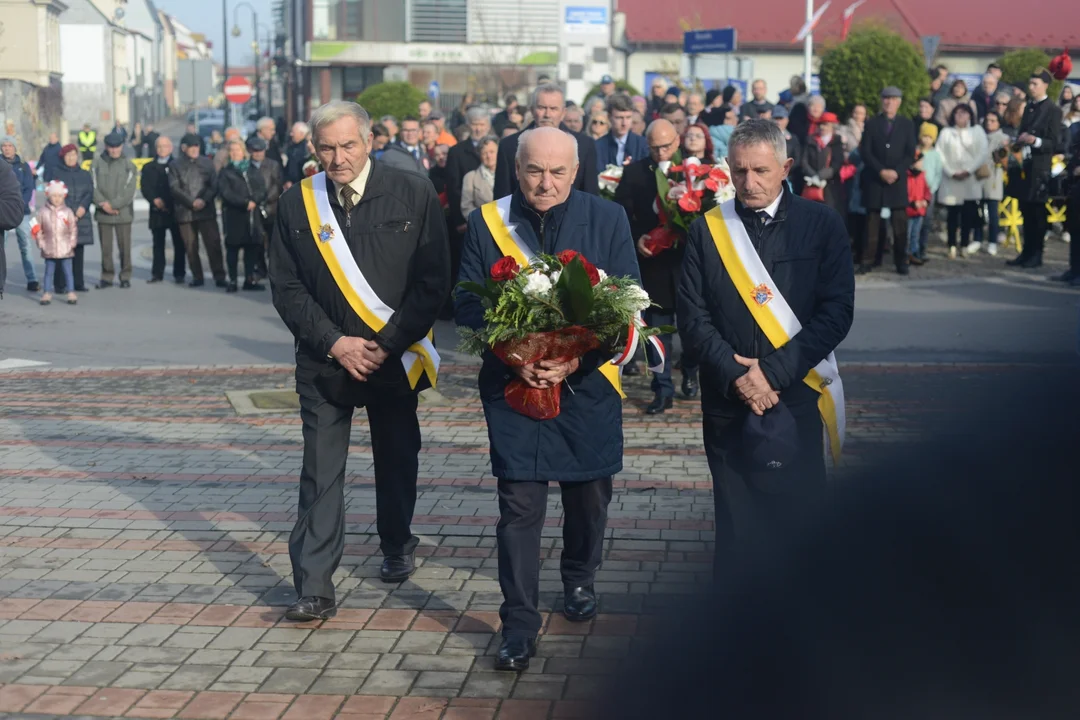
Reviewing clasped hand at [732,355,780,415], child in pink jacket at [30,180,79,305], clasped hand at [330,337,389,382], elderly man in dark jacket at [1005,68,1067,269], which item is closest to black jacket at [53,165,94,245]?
child in pink jacket at [30,180,79,305]

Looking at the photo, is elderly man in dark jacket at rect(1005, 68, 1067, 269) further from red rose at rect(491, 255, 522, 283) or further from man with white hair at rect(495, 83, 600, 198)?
red rose at rect(491, 255, 522, 283)

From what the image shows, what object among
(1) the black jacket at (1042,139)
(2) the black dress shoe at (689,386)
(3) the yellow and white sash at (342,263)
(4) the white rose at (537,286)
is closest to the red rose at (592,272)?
(4) the white rose at (537,286)

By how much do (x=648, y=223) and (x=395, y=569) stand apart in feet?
15.0

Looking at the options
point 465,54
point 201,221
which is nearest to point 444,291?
point 201,221

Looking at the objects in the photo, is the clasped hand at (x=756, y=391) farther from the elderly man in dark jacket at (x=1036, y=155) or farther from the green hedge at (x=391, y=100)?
the green hedge at (x=391, y=100)

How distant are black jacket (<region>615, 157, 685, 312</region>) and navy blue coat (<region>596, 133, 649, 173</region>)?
6.00 feet

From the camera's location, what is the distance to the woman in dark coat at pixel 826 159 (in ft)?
54.4

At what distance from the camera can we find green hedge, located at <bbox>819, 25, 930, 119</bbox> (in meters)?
19.9

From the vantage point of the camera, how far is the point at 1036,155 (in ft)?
55.1

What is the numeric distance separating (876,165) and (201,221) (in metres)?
8.23

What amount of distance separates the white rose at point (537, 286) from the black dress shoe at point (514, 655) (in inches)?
48.1

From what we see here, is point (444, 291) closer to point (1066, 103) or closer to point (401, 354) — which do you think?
point (401, 354)

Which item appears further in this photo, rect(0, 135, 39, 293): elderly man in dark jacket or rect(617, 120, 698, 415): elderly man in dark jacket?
rect(0, 135, 39, 293): elderly man in dark jacket

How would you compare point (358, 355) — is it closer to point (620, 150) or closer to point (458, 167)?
point (620, 150)
